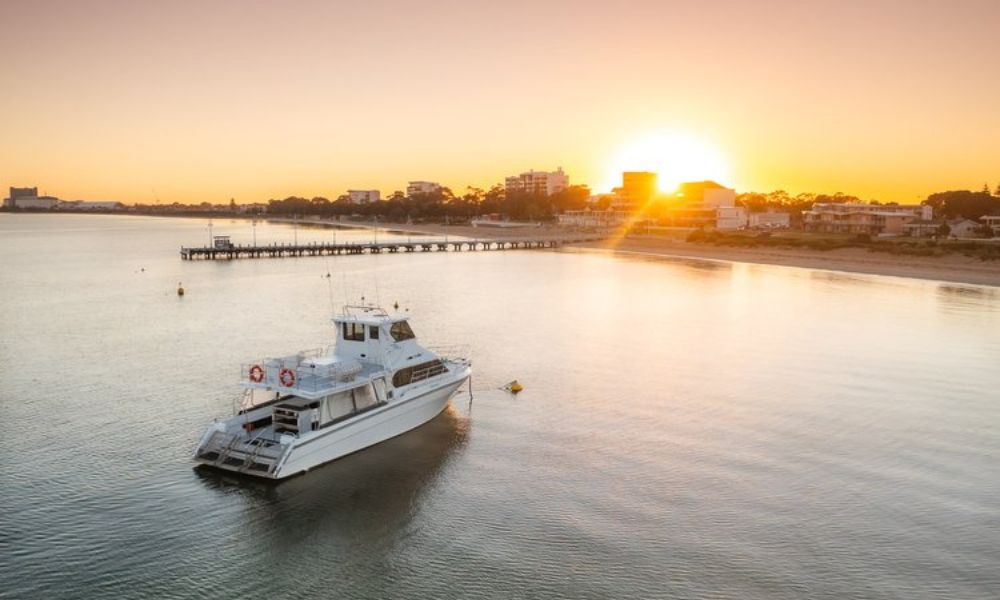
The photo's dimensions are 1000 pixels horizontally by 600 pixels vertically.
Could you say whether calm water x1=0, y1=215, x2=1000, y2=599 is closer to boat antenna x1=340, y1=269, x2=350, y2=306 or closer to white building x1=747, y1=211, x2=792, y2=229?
boat antenna x1=340, y1=269, x2=350, y2=306

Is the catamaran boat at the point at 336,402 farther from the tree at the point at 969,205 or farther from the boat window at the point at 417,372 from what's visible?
the tree at the point at 969,205

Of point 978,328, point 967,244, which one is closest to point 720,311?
point 978,328

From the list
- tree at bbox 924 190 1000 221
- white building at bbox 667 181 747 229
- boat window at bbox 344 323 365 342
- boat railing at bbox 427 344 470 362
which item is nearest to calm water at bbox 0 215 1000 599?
boat railing at bbox 427 344 470 362

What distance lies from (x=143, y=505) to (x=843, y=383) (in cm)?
3013

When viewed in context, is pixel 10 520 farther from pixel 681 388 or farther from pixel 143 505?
pixel 681 388

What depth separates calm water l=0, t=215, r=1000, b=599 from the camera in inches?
689

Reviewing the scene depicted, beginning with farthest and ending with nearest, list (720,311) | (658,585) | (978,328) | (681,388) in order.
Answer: (720,311) → (978,328) → (681,388) → (658,585)

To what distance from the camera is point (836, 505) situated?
2120cm

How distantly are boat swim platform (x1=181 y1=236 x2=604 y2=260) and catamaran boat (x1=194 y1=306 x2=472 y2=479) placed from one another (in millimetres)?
84546

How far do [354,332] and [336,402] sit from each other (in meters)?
3.55

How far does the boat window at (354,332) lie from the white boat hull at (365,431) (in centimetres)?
302

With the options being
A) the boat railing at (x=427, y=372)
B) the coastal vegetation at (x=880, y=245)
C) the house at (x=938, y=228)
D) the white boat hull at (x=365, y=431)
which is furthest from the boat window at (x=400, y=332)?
the house at (x=938, y=228)

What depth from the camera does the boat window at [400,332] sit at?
2716 cm

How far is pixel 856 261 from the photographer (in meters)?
94.3
